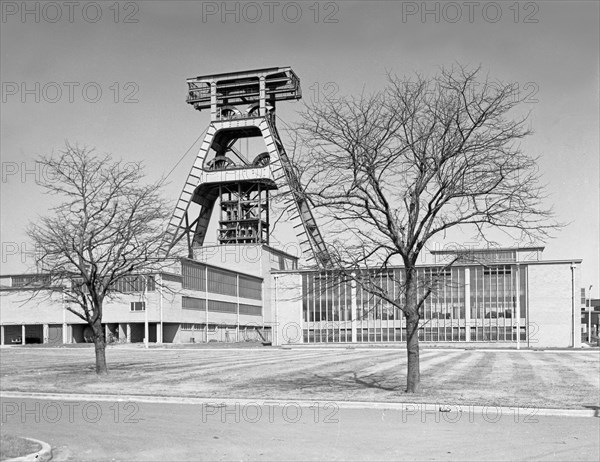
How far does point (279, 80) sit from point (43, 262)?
74184 mm

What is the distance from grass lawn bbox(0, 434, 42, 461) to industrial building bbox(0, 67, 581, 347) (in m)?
28.9

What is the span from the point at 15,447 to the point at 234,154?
312 ft

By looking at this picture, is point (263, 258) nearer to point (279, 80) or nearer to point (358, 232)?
point (279, 80)

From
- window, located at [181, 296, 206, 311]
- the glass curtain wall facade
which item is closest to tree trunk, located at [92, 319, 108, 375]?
the glass curtain wall facade

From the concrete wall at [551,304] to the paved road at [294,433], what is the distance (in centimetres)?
5291

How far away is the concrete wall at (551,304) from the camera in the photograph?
65625mm

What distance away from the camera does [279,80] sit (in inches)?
3839

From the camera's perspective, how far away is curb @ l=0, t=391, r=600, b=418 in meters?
16.2

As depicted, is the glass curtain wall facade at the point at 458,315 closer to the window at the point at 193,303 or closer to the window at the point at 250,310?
the window at the point at 193,303

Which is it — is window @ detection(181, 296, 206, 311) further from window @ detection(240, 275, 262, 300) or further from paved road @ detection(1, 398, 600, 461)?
paved road @ detection(1, 398, 600, 461)

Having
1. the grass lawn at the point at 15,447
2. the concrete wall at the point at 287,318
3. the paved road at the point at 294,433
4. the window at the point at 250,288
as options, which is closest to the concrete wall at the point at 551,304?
the concrete wall at the point at 287,318

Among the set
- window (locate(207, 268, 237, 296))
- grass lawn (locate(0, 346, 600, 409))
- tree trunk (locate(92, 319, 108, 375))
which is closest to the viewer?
grass lawn (locate(0, 346, 600, 409))

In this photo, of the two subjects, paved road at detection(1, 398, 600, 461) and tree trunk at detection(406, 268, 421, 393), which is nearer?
paved road at detection(1, 398, 600, 461)

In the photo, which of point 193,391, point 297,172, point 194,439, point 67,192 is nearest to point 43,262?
point 67,192
